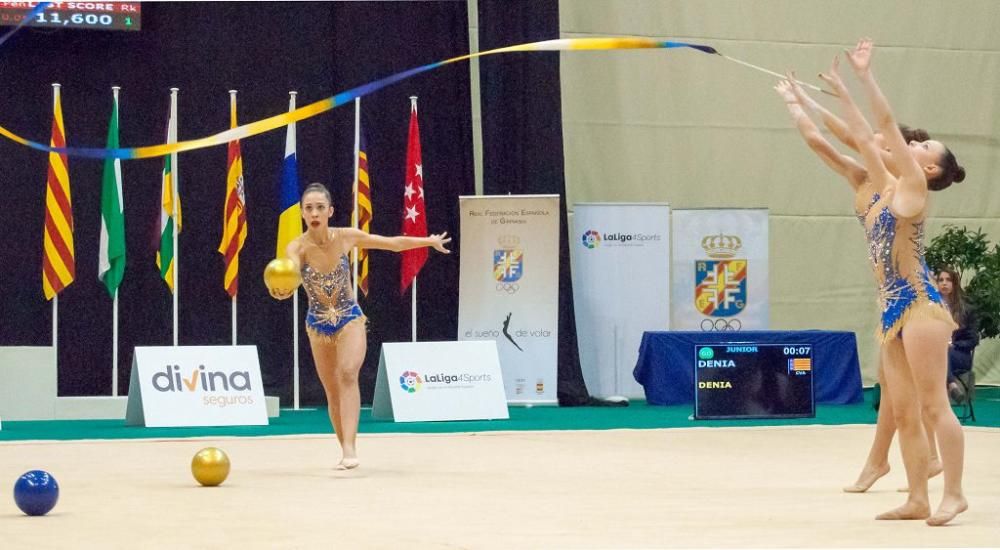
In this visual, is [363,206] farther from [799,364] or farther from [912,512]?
[912,512]

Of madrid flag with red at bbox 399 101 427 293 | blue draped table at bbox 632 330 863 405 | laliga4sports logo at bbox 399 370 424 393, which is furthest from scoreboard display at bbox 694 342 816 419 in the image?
madrid flag with red at bbox 399 101 427 293

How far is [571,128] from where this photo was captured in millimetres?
17000

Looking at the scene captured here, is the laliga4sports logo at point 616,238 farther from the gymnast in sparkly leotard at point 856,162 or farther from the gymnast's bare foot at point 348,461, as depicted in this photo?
the gymnast in sparkly leotard at point 856,162

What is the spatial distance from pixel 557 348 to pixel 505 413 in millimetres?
1992

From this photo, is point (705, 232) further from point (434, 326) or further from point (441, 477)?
point (441, 477)

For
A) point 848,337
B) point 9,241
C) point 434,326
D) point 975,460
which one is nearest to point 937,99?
point 848,337

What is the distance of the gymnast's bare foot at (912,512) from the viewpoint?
20.5ft

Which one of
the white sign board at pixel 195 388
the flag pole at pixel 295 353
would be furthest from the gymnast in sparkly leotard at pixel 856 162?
the flag pole at pixel 295 353

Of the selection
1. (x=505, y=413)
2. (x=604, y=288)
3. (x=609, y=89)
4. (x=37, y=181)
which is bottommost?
(x=505, y=413)

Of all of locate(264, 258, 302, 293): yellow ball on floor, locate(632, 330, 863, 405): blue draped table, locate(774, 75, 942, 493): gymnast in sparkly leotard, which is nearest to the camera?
locate(774, 75, 942, 493): gymnast in sparkly leotard

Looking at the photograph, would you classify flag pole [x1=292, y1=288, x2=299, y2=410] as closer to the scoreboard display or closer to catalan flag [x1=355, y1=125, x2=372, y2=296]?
catalan flag [x1=355, y1=125, x2=372, y2=296]

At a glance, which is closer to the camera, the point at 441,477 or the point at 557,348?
the point at 441,477

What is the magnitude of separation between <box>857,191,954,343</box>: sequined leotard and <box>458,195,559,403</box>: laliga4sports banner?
891 centimetres

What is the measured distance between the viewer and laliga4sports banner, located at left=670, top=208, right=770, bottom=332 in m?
16.1
